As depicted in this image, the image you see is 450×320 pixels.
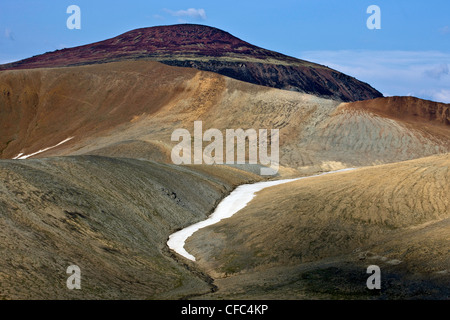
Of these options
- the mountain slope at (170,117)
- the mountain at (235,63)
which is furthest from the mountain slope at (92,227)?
the mountain at (235,63)

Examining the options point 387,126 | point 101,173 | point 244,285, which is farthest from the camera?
point 387,126

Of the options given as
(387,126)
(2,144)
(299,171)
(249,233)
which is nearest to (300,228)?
(249,233)

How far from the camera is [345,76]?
19138 centimetres

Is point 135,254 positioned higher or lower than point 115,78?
lower

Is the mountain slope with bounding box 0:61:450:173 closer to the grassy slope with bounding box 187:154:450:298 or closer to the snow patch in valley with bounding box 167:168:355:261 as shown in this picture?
the snow patch in valley with bounding box 167:168:355:261

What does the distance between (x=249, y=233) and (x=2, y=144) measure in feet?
229

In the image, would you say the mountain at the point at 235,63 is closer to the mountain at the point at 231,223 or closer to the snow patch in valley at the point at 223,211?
the mountain at the point at 231,223

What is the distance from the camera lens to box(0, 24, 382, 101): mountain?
167 meters

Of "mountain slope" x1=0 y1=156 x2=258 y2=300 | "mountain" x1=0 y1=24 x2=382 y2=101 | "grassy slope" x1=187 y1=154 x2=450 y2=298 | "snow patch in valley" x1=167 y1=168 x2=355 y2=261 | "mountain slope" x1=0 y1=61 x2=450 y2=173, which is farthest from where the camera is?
"mountain" x1=0 y1=24 x2=382 y2=101

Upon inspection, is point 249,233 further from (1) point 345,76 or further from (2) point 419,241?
(1) point 345,76

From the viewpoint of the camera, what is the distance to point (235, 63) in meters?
170

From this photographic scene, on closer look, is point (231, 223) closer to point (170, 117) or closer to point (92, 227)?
point (92, 227)

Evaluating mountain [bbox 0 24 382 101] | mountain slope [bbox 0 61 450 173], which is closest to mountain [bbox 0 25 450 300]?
mountain slope [bbox 0 61 450 173]

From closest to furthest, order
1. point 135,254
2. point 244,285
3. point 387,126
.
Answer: point 244,285, point 135,254, point 387,126
